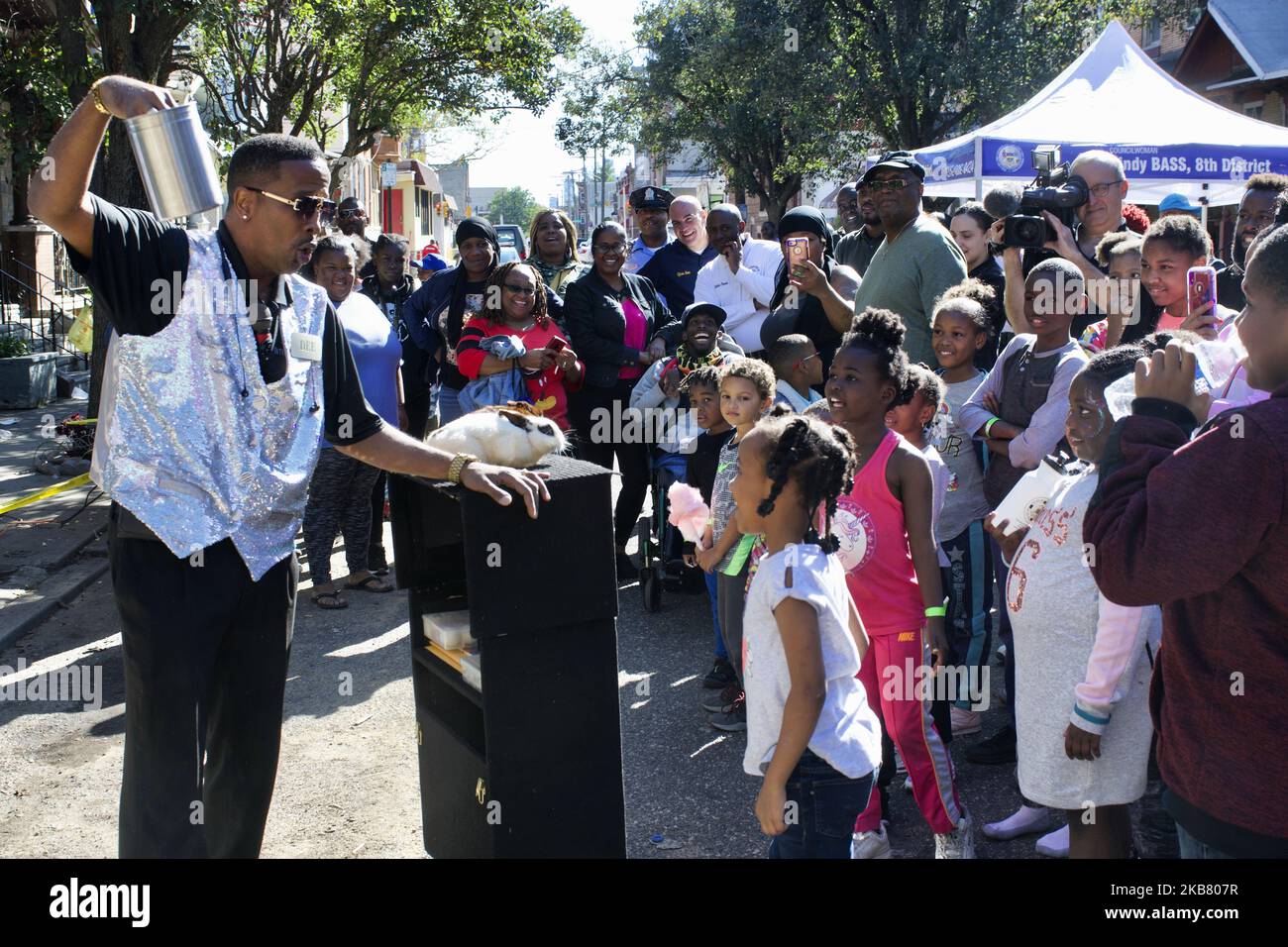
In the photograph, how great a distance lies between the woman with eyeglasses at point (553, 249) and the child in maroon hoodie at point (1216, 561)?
19.2 feet

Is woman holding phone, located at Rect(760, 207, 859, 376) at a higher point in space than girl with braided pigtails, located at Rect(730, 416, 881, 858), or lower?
higher

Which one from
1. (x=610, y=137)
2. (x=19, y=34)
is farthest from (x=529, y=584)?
(x=610, y=137)

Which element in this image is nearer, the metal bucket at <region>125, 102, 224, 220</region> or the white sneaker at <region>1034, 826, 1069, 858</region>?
the metal bucket at <region>125, 102, 224, 220</region>

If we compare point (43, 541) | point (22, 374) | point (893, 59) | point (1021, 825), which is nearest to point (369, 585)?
point (43, 541)

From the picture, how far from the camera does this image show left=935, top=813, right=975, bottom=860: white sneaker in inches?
145

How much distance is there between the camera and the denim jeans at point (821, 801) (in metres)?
2.83

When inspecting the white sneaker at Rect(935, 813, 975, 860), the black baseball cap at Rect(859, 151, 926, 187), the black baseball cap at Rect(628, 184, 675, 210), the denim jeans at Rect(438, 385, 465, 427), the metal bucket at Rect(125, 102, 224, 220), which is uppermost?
the black baseball cap at Rect(628, 184, 675, 210)

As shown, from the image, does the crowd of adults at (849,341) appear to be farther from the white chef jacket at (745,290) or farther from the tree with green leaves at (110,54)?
the tree with green leaves at (110,54)

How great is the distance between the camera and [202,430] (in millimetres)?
2852

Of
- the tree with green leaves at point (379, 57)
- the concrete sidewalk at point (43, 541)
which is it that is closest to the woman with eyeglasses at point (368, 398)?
the concrete sidewalk at point (43, 541)

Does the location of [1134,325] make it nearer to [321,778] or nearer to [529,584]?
[529,584]

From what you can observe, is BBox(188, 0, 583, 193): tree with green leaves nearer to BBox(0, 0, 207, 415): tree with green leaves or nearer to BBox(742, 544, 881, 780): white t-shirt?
BBox(0, 0, 207, 415): tree with green leaves

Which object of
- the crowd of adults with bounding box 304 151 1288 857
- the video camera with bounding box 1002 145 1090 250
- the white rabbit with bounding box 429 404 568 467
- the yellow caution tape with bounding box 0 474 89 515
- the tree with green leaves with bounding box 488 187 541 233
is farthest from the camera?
the tree with green leaves with bounding box 488 187 541 233

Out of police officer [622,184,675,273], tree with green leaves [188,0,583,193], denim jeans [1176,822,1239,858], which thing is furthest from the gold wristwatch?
tree with green leaves [188,0,583,193]
